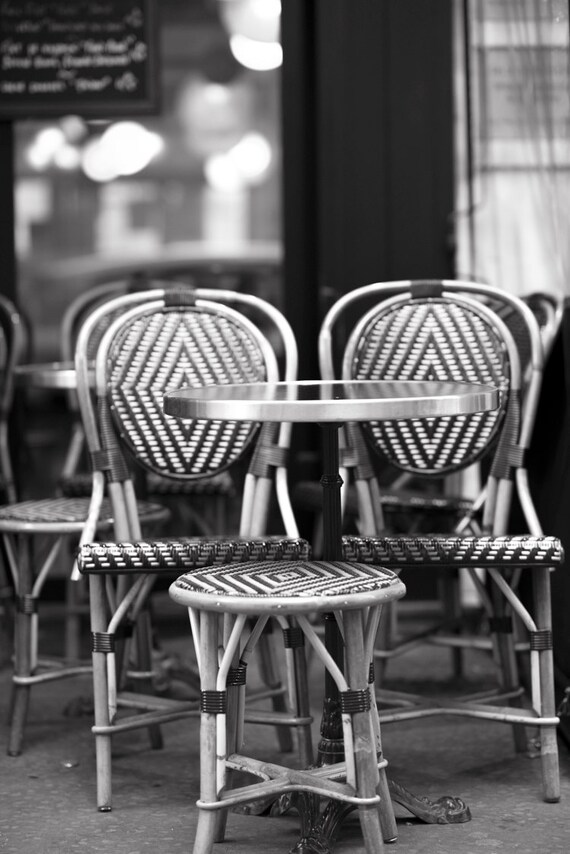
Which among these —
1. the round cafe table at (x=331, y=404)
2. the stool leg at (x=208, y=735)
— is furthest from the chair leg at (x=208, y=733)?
the round cafe table at (x=331, y=404)

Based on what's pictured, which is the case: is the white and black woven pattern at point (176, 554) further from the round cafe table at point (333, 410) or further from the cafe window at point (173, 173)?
the cafe window at point (173, 173)

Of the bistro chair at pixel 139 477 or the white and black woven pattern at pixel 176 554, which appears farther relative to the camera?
the bistro chair at pixel 139 477

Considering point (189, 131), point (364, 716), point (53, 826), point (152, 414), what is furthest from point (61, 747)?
point (189, 131)

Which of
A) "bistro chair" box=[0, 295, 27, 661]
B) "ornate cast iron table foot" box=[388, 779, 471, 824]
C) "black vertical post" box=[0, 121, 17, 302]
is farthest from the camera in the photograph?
"black vertical post" box=[0, 121, 17, 302]

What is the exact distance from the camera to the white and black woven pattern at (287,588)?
2.44 metres

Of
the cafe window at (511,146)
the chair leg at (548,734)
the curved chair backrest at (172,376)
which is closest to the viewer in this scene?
the chair leg at (548,734)

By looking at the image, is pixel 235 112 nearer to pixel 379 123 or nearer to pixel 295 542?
pixel 379 123

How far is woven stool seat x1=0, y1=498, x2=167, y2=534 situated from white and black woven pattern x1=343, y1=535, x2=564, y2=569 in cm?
74

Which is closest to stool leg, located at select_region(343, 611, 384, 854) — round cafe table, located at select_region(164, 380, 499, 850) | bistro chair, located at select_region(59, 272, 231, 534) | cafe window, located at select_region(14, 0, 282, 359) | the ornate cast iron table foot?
round cafe table, located at select_region(164, 380, 499, 850)

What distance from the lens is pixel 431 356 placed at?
3529 mm

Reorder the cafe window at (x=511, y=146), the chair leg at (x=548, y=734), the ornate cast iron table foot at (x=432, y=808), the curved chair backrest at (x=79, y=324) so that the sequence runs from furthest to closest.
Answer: the curved chair backrest at (x=79, y=324) → the cafe window at (x=511, y=146) → the chair leg at (x=548, y=734) → the ornate cast iron table foot at (x=432, y=808)

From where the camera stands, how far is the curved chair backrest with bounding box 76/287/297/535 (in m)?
3.32

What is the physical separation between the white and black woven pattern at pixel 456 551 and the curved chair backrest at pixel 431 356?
1.41 feet

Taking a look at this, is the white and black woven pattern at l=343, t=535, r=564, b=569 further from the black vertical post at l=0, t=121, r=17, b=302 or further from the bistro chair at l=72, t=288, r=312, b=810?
the black vertical post at l=0, t=121, r=17, b=302
